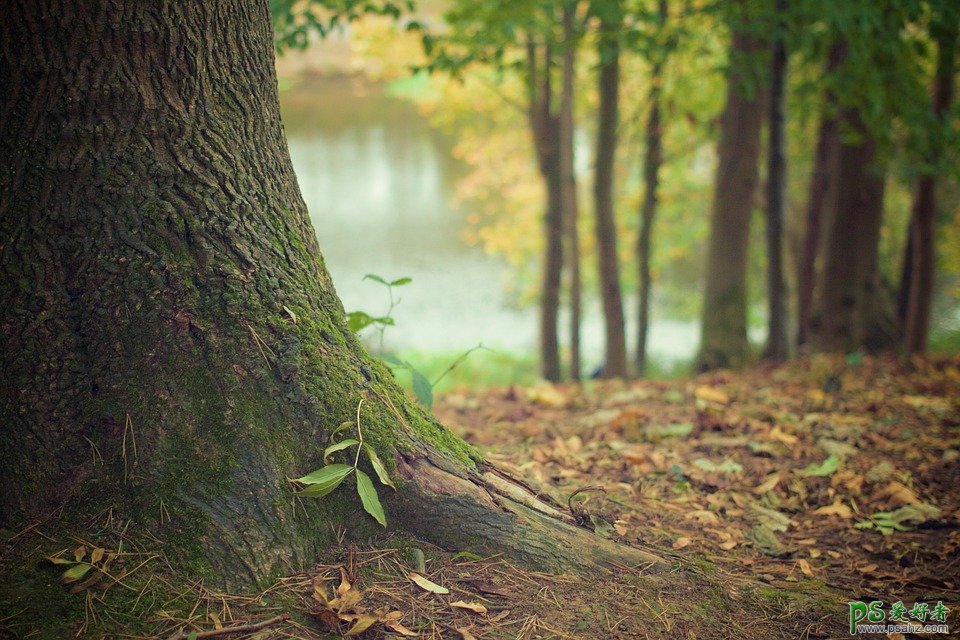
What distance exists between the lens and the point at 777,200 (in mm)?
6914

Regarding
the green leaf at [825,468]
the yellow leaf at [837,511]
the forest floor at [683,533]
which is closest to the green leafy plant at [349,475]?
the forest floor at [683,533]

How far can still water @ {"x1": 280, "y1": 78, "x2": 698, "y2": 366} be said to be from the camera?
17.5 metres

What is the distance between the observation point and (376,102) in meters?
18.3

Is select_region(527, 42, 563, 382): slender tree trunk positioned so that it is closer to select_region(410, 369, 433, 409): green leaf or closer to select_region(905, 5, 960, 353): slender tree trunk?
select_region(905, 5, 960, 353): slender tree trunk

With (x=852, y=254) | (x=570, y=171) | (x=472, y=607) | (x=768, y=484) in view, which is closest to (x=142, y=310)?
(x=472, y=607)

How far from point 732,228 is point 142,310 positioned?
6508 millimetres

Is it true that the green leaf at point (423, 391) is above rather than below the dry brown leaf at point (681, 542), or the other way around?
above

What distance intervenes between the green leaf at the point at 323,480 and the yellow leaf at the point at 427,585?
0.32 m

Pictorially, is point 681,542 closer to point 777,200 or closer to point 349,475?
point 349,475

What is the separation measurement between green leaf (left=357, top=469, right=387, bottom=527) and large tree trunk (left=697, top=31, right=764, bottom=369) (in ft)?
19.4

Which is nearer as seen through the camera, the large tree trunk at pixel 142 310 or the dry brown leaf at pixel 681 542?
the large tree trunk at pixel 142 310

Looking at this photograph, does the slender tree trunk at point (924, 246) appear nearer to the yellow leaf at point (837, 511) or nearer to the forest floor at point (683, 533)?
the forest floor at point (683, 533)

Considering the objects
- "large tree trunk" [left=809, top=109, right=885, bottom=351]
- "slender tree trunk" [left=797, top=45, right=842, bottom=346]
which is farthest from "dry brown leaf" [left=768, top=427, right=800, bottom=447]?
"slender tree trunk" [left=797, top=45, right=842, bottom=346]

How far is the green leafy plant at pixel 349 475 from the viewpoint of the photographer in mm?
1991
